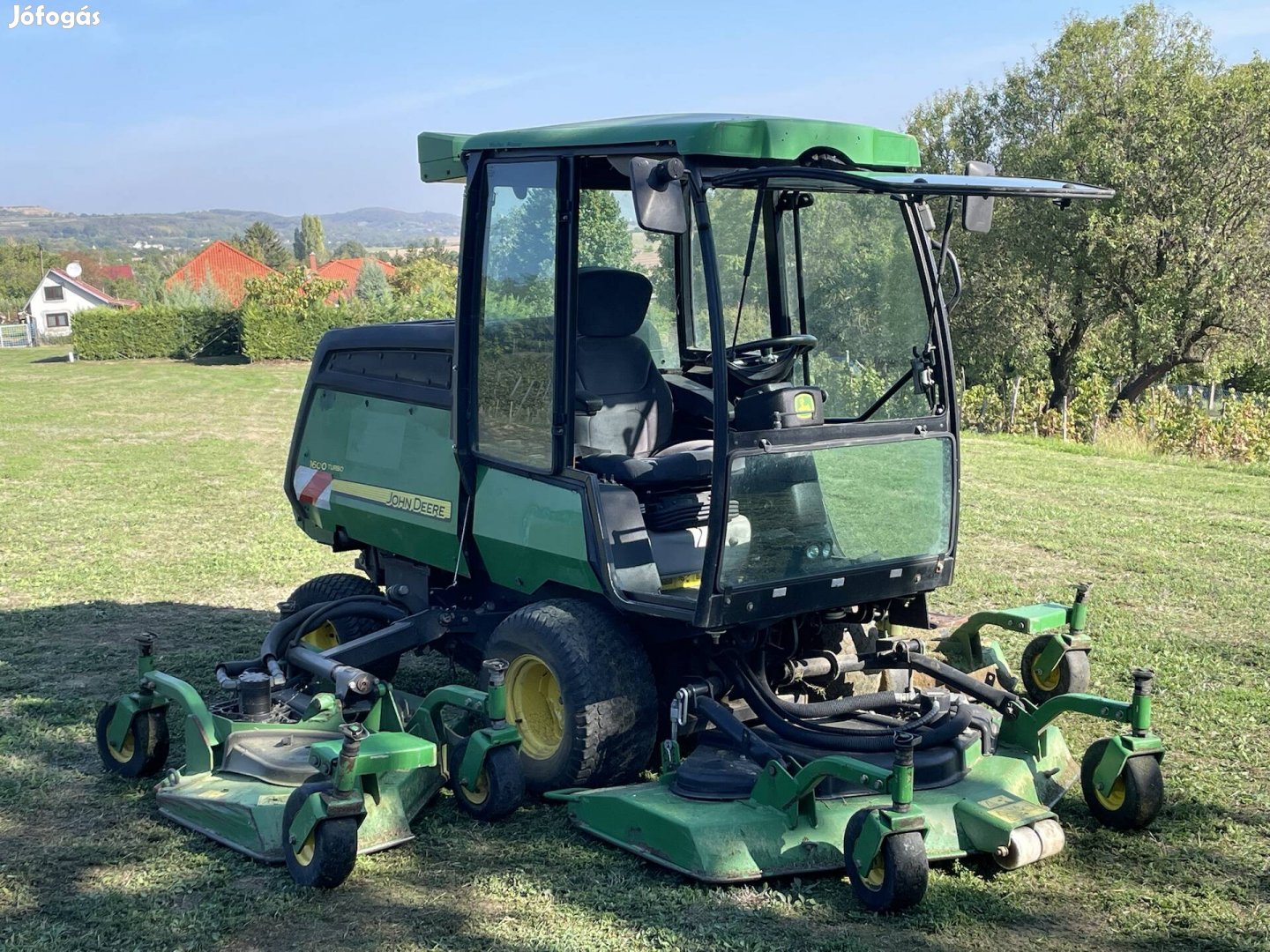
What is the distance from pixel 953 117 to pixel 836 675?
3047cm

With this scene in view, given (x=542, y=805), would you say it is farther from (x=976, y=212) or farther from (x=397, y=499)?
(x=976, y=212)

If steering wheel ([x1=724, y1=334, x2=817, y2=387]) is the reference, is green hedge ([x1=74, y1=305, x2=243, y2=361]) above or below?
below

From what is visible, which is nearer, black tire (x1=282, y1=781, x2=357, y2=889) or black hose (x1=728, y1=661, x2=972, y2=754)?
black tire (x1=282, y1=781, x2=357, y2=889)

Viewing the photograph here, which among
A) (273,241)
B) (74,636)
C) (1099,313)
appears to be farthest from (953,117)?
(273,241)

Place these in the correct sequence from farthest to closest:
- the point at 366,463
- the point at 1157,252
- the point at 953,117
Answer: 1. the point at 953,117
2. the point at 1157,252
3. the point at 366,463

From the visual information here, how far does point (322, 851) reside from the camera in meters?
4.15

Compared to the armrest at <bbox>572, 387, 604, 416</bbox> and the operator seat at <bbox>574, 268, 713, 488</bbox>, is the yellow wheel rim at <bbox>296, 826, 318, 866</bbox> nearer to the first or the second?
the operator seat at <bbox>574, 268, 713, 488</bbox>

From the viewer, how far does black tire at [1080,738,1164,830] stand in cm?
462

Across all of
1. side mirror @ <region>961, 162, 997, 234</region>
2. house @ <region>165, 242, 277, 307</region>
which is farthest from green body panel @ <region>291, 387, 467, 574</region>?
house @ <region>165, 242, 277, 307</region>

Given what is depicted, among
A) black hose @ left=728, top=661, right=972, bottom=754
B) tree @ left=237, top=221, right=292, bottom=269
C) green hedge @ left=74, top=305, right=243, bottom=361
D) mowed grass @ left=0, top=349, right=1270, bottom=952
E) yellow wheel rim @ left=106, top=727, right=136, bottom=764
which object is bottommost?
mowed grass @ left=0, top=349, right=1270, bottom=952

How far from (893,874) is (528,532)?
2069 millimetres

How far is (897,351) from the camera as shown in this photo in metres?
5.20

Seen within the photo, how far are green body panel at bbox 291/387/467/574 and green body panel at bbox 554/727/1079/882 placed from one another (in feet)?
5.36

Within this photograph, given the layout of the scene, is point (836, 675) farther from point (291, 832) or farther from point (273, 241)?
point (273, 241)
